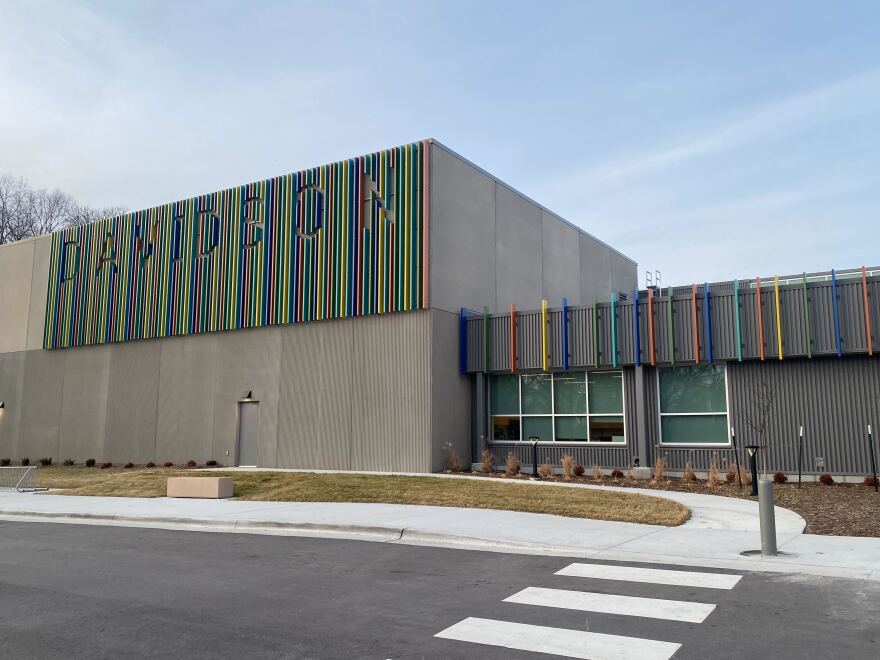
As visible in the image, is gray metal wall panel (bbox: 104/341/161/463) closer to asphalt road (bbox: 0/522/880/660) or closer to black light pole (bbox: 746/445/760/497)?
asphalt road (bbox: 0/522/880/660)

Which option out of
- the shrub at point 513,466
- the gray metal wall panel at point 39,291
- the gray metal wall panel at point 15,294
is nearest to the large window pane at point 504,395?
the shrub at point 513,466

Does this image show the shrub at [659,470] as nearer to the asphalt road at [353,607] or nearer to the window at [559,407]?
the window at [559,407]

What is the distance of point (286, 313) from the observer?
28.1 metres

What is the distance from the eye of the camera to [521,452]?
81.9 feet

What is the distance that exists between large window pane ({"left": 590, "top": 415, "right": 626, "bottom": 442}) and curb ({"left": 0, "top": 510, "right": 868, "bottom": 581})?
42.1 feet

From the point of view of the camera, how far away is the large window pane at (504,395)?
25.6m

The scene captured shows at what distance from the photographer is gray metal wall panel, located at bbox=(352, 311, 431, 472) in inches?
963

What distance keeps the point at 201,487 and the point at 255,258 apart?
1314 centimetres

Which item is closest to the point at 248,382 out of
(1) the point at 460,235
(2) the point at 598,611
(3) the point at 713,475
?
(1) the point at 460,235

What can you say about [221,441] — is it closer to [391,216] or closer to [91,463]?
[91,463]

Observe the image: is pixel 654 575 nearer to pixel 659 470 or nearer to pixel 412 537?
pixel 412 537

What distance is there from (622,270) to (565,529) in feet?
103

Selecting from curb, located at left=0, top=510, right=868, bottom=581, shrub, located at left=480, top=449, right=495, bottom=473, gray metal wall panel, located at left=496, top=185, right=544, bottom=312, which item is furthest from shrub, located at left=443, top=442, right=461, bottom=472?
curb, located at left=0, top=510, right=868, bottom=581

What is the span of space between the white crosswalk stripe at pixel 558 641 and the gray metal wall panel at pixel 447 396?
1766cm
